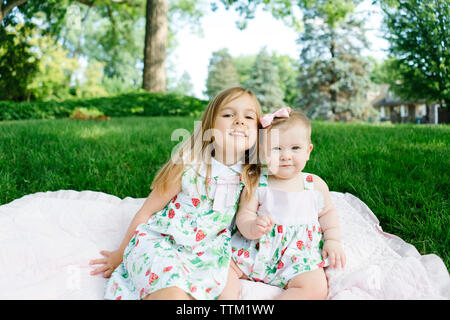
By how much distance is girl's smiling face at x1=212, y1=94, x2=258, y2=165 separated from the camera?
5.87 feet

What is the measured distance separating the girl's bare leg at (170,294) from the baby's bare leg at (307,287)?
1.37 ft

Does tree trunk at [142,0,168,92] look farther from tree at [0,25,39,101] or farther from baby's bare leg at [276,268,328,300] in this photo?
baby's bare leg at [276,268,328,300]

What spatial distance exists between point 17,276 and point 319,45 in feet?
63.8

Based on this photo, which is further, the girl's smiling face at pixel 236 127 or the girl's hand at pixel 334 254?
the girl's smiling face at pixel 236 127

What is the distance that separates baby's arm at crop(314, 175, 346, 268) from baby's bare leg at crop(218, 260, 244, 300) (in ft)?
1.46

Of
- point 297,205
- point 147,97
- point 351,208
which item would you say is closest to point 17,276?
point 297,205

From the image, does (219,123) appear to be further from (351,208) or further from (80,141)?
(80,141)

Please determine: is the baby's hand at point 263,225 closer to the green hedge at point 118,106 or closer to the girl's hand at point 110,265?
the girl's hand at point 110,265

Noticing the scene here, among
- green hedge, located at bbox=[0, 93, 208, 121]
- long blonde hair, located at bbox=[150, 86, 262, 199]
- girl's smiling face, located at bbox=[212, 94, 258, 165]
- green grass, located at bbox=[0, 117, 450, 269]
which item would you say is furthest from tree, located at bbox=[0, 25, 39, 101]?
girl's smiling face, located at bbox=[212, 94, 258, 165]

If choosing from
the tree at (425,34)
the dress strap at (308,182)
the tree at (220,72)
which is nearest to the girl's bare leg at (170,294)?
the dress strap at (308,182)

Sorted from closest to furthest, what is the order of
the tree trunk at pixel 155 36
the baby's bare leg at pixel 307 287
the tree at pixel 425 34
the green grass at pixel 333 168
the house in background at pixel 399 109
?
the baby's bare leg at pixel 307 287 < the green grass at pixel 333 168 < the tree at pixel 425 34 < the tree trunk at pixel 155 36 < the house in background at pixel 399 109

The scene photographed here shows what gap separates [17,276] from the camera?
1736 mm

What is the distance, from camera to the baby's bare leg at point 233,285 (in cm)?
151

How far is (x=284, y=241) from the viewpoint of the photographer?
171 centimetres
